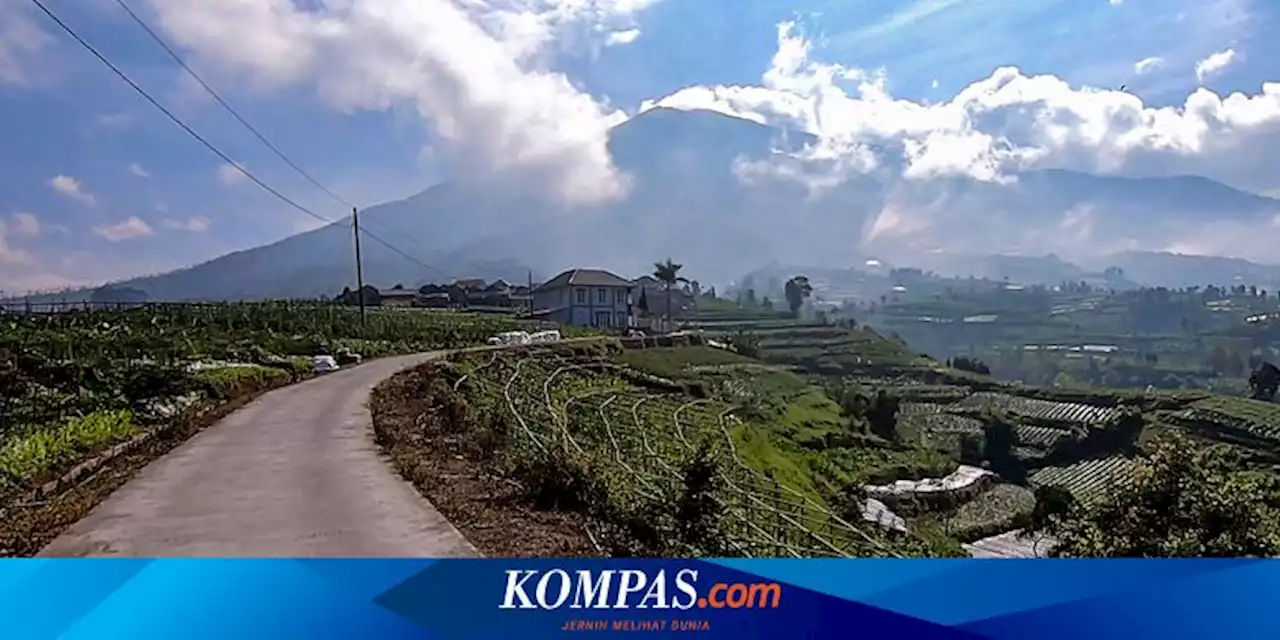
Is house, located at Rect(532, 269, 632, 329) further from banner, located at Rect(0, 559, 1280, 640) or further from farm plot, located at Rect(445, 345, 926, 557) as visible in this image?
banner, located at Rect(0, 559, 1280, 640)

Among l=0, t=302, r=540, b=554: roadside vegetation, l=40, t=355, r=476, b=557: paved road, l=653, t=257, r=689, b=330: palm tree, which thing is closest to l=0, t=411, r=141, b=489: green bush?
l=0, t=302, r=540, b=554: roadside vegetation

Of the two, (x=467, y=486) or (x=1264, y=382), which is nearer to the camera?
(x=1264, y=382)

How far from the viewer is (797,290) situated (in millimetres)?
3080

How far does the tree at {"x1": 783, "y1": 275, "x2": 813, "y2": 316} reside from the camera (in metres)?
3.06

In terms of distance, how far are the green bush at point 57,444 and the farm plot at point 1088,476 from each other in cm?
321

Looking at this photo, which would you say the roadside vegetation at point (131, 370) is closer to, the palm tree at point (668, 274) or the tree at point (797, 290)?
the palm tree at point (668, 274)

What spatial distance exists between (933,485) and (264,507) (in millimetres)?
2053

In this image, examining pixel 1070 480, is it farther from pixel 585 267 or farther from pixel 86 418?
pixel 86 418

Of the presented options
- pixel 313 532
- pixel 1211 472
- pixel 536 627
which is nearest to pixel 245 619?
pixel 313 532

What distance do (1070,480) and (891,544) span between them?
621mm

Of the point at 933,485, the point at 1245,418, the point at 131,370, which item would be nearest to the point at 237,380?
the point at 131,370

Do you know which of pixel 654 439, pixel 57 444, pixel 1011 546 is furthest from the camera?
pixel 57 444

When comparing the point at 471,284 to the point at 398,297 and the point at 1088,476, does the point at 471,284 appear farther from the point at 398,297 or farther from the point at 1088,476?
the point at 1088,476

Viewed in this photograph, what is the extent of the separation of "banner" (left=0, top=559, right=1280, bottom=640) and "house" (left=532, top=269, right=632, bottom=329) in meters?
0.99
